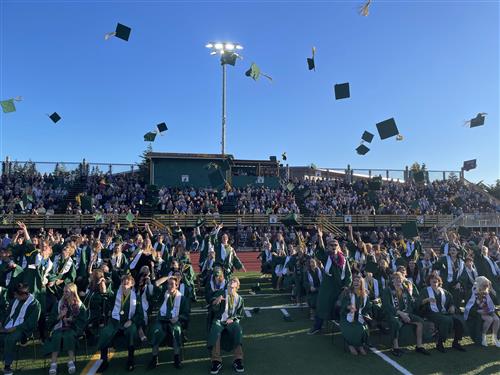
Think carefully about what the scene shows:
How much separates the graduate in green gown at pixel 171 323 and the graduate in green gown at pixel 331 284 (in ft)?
9.49

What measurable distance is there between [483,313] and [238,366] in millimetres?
4796

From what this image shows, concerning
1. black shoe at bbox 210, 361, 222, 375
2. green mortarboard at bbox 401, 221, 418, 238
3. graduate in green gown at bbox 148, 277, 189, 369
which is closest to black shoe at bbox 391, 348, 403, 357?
black shoe at bbox 210, 361, 222, 375

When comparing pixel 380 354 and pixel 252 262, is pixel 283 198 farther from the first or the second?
pixel 380 354

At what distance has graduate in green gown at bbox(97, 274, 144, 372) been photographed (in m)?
6.11

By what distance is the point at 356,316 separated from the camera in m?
6.88

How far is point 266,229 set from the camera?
26328 millimetres

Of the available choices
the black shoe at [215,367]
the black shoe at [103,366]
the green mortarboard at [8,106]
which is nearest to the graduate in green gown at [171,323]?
the black shoe at [215,367]

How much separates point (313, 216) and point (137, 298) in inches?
869

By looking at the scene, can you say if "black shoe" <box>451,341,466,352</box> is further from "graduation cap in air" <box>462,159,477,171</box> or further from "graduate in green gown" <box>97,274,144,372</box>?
"graduation cap in air" <box>462,159,477,171</box>

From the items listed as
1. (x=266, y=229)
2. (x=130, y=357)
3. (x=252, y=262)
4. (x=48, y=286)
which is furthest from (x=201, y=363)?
(x=266, y=229)

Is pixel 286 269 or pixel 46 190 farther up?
pixel 46 190

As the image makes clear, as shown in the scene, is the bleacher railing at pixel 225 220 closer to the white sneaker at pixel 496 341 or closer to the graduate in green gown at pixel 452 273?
the graduate in green gown at pixel 452 273

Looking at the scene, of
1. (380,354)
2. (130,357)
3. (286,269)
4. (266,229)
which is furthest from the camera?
(266,229)

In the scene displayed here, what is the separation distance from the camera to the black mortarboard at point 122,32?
14227 millimetres
